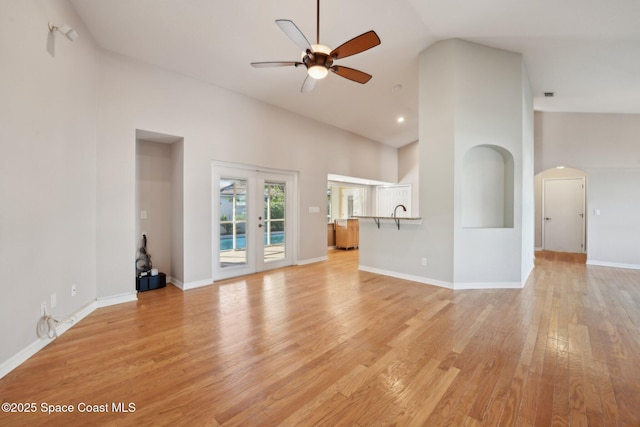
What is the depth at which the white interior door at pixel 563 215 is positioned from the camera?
700 cm

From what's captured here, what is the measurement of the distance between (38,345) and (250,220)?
3.06m

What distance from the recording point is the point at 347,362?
6.73 ft

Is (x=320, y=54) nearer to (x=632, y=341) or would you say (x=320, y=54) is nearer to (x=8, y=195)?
(x=8, y=195)

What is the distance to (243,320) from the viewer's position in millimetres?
2848

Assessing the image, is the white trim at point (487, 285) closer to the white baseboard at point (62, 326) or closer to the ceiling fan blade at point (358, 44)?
the ceiling fan blade at point (358, 44)

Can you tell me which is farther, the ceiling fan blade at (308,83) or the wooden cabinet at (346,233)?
the wooden cabinet at (346,233)

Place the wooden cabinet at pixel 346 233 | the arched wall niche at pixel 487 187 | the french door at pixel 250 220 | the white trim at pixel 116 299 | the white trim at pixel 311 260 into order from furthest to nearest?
the wooden cabinet at pixel 346 233
the white trim at pixel 311 260
the french door at pixel 250 220
the arched wall niche at pixel 487 187
the white trim at pixel 116 299

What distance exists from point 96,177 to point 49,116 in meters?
0.98

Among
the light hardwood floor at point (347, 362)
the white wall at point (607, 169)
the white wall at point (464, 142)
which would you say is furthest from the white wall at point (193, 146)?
the white wall at point (607, 169)

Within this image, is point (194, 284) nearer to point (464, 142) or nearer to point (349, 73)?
point (349, 73)

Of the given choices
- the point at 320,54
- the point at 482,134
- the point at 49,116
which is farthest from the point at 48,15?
the point at 482,134

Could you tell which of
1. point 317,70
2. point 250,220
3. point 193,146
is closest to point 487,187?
point 317,70

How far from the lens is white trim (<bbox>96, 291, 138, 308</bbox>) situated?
3287 mm

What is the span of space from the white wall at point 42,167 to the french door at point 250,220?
171cm
